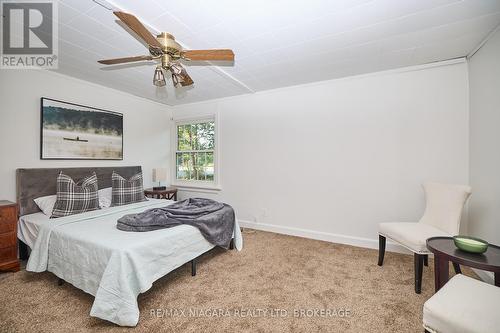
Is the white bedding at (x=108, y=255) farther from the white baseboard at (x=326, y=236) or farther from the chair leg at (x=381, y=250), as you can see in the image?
the chair leg at (x=381, y=250)

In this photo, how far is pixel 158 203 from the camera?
329 cm

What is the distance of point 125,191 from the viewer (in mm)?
3273

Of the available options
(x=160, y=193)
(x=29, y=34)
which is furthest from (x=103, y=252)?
(x=160, y=193)

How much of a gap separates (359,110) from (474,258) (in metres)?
2.17

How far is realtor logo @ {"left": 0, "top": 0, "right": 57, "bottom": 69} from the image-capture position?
1.78 meters

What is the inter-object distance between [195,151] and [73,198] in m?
2.30

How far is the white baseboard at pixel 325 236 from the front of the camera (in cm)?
293

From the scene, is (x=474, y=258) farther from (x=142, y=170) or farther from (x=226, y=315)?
(x=142, y=170)

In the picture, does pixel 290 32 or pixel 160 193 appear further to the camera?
pixel 160 193

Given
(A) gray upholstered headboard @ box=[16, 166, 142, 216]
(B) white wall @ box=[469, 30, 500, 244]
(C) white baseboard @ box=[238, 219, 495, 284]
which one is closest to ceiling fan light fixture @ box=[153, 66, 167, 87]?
(A) gray upholstered headboard @ box=[16, 166, 142, 216]

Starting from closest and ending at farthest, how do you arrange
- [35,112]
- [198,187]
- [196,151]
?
[35,112], [198,187], [196,151]

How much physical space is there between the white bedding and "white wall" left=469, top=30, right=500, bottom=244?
9.66 ft

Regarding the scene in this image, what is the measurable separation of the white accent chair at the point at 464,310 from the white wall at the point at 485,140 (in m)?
1.31

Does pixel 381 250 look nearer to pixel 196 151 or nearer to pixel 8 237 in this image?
pixel 196 151
